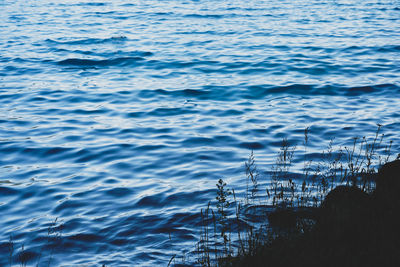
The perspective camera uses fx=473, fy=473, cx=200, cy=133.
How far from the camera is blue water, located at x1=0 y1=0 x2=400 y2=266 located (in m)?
5.87

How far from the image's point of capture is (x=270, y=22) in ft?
73.2

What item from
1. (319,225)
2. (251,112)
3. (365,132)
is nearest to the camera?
A: (319,225)

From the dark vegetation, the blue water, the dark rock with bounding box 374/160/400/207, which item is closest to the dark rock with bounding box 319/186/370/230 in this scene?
the dark vegetation

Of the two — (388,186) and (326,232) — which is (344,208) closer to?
(326,232)

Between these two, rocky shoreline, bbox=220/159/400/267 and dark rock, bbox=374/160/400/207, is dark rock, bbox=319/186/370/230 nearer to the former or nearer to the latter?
rocky shoreline, bbox=220/159/400/267

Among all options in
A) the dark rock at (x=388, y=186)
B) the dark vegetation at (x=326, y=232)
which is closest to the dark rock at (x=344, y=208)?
the dark vegetation at (x=326, y=232)

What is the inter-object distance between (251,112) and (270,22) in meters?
13.1

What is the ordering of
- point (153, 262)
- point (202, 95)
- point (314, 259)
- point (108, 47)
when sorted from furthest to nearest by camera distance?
point (108, 47), point (202, 95), point (153, 262), point (314, 259)

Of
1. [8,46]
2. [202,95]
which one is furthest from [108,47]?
[202,95]

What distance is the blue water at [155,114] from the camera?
19.2 feet

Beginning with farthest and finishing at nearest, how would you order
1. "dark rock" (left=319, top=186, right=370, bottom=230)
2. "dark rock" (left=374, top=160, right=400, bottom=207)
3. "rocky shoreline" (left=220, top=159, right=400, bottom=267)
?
1. "dark rock" (left=374, top=160, right=400, bottom=207)
2. "dark rock" (left=319, top=186, right=370, bottom=230)
3. "rocky shoreline" (left=220, top=159, right=400, bottom=267)

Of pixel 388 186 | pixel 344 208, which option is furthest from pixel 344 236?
pixel 388 186

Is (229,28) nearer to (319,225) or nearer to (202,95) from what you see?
(202,95)

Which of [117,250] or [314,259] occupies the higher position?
[314,259]
